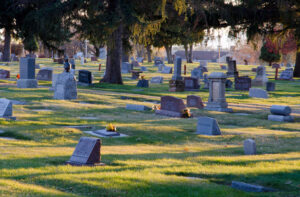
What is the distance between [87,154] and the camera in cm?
897

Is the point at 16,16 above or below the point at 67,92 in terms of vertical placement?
above

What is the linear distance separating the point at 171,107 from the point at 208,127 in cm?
444

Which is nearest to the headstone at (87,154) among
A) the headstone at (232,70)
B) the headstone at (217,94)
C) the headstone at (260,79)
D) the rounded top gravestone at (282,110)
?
the rounded top gravestone at (282,110)

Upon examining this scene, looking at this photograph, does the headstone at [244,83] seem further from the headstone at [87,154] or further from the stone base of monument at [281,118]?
the headstone at [87,154]

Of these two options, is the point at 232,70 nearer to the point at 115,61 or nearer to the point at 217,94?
the point at 115,61

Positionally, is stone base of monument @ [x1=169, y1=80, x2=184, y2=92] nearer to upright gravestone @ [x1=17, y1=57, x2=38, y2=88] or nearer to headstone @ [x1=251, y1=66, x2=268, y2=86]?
upright gravestone @ [x1=17, y1=57, x2=38, y2=88]

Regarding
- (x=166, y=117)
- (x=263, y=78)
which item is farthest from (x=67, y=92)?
(x=263, y=78)

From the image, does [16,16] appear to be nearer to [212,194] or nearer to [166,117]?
→ [166,117]

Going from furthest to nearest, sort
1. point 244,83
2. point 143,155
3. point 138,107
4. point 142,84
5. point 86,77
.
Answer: point 244,83 → point 142,84 → point 86,77 → point 138,107 → point 143,155

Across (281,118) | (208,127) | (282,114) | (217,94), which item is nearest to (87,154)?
(208,127)

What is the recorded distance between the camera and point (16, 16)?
28.2m

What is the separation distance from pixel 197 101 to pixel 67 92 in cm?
617

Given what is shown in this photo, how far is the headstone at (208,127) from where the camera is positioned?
A: 1452 cm

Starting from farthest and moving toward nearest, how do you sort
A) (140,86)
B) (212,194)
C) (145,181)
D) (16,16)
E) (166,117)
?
(140,86) < (16,16) < (166,117) < (145,181) < (212,194)
